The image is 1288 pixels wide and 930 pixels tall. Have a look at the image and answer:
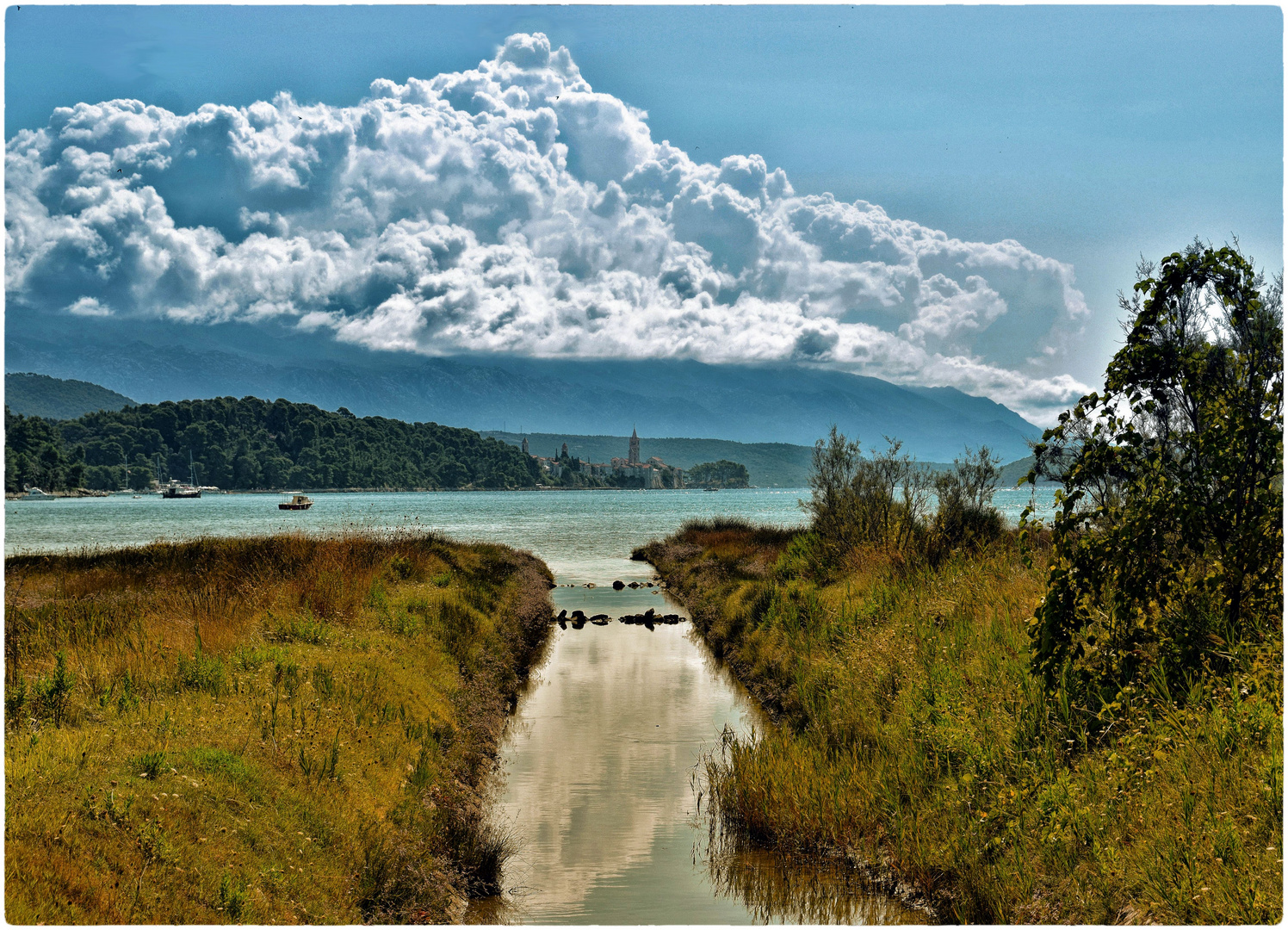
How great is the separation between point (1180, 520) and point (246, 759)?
8.80 meters

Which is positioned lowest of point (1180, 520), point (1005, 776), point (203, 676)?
point (1005, 776)

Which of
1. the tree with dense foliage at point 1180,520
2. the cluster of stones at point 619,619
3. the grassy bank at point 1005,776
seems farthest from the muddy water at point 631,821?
the cluster of stones at point 619,619

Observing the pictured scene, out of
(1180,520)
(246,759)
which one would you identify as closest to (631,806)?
(246,759)

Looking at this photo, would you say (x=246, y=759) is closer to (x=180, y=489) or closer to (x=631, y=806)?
(x=631, y=806)

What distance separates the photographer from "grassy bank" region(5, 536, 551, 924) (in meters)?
6.02

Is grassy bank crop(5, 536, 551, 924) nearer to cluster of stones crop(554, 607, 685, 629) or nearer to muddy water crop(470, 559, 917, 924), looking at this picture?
muddy water crop(470, 559, 917, 924)

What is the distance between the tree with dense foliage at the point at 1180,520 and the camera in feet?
26.7

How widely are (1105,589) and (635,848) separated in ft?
20.3

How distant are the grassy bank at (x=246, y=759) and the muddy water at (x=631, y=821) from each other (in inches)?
24.9

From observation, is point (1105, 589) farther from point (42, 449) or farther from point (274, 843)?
point (42, 449)

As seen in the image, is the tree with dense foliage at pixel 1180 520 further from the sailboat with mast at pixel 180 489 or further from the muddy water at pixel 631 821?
the sailboat with mast at pixel 180 489

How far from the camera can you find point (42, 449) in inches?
5600

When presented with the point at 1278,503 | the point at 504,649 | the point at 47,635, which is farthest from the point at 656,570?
the point at 1278,503

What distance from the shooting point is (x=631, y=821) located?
11.5 m
